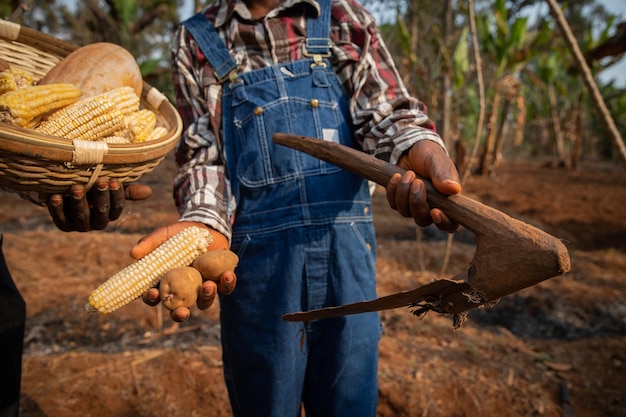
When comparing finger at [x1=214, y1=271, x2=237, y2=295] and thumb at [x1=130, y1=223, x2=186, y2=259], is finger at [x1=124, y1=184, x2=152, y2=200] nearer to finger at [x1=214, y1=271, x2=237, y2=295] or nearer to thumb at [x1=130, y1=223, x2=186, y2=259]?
thumb at [x1=130, y1=223, x2=186, y2=259]

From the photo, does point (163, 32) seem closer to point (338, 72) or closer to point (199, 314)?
point (199, 314)

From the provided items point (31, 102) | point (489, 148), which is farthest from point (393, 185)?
point (489, 148)

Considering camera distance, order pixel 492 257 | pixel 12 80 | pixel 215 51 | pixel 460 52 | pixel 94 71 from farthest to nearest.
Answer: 1. pixel 460 52
2. pixel 94 71
3. pixel 215 51
4. pixel 12 80
5. pixel 492 257

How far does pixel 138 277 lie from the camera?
1115 millimetres

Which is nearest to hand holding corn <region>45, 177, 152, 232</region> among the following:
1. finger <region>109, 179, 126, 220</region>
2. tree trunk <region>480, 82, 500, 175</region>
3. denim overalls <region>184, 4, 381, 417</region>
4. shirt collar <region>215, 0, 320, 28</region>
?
finger <region>109, 179, 126, 220</region>

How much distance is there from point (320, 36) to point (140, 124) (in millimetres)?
657

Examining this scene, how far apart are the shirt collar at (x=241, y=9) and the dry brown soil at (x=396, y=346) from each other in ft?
2.44

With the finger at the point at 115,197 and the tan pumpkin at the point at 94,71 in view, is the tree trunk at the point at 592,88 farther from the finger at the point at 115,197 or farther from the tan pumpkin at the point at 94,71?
the finger at the point at 115,197

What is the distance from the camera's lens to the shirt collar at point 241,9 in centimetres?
143


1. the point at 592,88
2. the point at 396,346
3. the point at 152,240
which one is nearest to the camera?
the point at 152,240

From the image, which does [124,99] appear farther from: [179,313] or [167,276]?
[179,313]

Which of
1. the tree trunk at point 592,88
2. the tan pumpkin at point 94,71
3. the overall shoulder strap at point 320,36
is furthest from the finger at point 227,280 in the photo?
the tree trunk at point 592,88

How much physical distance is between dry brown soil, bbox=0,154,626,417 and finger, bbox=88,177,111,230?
9.6 inches

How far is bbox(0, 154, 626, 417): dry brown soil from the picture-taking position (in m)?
2.44
